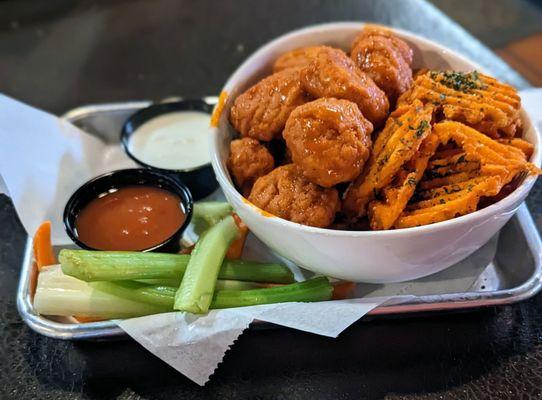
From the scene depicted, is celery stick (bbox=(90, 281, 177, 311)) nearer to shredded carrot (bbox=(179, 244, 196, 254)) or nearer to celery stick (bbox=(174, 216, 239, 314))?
celery stick (bbox=(174, 216, 239, 314))

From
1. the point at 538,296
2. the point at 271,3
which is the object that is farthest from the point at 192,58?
the point at 538,296

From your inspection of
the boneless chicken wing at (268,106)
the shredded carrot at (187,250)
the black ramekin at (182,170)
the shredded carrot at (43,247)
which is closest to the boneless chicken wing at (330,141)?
the boneless chicken wing at (268,106)

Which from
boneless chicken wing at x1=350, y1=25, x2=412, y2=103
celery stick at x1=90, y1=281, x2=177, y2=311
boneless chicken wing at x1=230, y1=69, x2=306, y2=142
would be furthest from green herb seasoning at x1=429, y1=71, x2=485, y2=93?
celery stick at x1=90, y1=281, x2=177, y2=311

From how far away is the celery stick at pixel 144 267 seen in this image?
1.69m

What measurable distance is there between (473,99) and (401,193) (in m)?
0.39

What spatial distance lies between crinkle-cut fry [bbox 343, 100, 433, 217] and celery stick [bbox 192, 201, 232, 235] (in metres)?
0.49

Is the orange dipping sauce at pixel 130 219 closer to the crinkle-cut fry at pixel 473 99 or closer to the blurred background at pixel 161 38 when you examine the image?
the crinkle-cut fry at pixel 473 99

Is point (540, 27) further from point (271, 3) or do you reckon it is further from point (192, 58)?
point (192, 58)

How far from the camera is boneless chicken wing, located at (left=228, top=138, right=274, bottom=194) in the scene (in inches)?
72.4

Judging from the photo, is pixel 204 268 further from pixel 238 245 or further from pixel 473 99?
pixel 473 99

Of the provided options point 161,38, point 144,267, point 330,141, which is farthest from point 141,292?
point 161,38

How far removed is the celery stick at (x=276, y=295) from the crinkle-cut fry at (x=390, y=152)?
0.26 m

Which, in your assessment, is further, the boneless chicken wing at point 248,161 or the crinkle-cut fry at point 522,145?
the boneless chicken wing at point 248,161

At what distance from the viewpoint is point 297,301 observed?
5.63 feet
